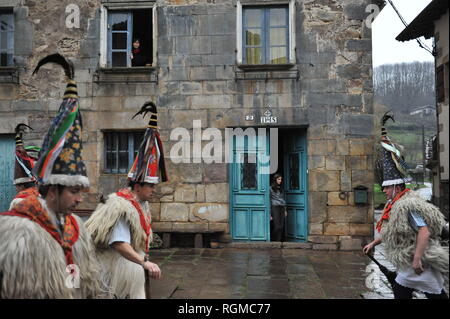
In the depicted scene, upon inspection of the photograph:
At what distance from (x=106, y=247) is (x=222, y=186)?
566 cm

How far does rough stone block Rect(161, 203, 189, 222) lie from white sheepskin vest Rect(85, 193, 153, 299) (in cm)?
559

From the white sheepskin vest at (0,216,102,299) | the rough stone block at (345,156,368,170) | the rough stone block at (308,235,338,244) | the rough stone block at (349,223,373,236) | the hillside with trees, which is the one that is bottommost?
the rough stone block at (308,235,338,244)

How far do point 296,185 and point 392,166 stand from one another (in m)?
5.30

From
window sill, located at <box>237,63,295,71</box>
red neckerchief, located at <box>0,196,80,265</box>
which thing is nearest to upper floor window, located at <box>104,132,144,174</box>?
window sill, located at <box>237,63,295,71</box>

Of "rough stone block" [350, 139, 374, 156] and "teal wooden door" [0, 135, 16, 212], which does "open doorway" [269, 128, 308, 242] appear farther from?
"teal wooden door" [0, 135, 16, 212]

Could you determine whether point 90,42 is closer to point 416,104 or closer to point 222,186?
point 222,186

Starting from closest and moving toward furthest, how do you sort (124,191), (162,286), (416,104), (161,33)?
(416,104) → (124,191) → (162,286) → (161,33)

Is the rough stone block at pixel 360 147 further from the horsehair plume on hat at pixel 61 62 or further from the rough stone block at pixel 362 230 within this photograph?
the horsehair plume on hat at pixel 61 62

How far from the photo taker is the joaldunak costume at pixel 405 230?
3.28 metres

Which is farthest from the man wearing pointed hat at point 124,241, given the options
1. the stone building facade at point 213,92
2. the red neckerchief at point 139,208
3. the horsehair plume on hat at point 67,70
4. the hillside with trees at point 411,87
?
the stone building facade at point 213,92

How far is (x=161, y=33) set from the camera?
30.0ft

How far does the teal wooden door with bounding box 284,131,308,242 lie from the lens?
897 cm

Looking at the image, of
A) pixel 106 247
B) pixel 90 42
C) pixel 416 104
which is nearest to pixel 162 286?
pixel 106 247

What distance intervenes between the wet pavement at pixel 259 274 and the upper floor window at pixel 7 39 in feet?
19.2
